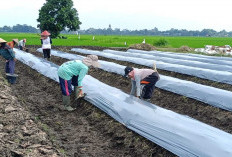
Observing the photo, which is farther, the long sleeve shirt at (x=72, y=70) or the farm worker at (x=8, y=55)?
the farm worker at (x=8, y=55)

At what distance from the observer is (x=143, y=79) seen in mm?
5488

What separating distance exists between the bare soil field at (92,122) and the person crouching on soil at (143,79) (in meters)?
0.85

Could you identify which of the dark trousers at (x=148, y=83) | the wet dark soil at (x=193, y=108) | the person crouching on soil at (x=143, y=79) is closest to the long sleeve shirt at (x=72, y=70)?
the person crouching on soil at (x=143, y=79)

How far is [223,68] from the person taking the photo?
980cm

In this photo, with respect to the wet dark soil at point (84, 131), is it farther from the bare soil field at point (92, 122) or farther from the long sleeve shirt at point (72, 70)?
the long sleeve shirt at point (72, 70)

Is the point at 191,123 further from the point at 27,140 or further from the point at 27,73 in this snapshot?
the point at 27,73

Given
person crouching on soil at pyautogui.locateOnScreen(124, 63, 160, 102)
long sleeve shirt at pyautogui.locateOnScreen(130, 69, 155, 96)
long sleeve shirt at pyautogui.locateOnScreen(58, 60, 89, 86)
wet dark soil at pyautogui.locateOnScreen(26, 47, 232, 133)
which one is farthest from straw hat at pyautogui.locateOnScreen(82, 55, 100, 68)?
wet dark soil at pyautogui.locateOnScreen(26, 47, 232, 133)

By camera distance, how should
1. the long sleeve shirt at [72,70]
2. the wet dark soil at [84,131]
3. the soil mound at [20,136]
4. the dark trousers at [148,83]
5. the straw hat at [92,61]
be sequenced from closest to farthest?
1. the soil mound at [20,136]
2. the wet dark soil at [84,131]
3. the straw hat at [92,61]
4. the long sleeve shirt at [72,70]
5. the dark trousers at [148,83]

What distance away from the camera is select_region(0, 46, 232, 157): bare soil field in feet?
13.3

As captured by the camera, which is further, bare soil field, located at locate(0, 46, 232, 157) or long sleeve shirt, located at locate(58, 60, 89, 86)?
long sleeve shirt, located at locate(58, 60, 89, 86)

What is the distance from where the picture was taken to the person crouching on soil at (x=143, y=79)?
5156mm

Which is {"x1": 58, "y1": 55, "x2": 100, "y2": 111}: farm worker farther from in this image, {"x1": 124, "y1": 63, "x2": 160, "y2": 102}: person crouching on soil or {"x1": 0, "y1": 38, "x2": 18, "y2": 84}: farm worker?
{"x1": 0, "y1": 38, "x2": 18, "y2": 84}: farm worker

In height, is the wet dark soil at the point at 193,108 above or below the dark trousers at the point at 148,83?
below

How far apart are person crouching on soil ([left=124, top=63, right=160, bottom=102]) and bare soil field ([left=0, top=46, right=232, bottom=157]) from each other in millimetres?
845
